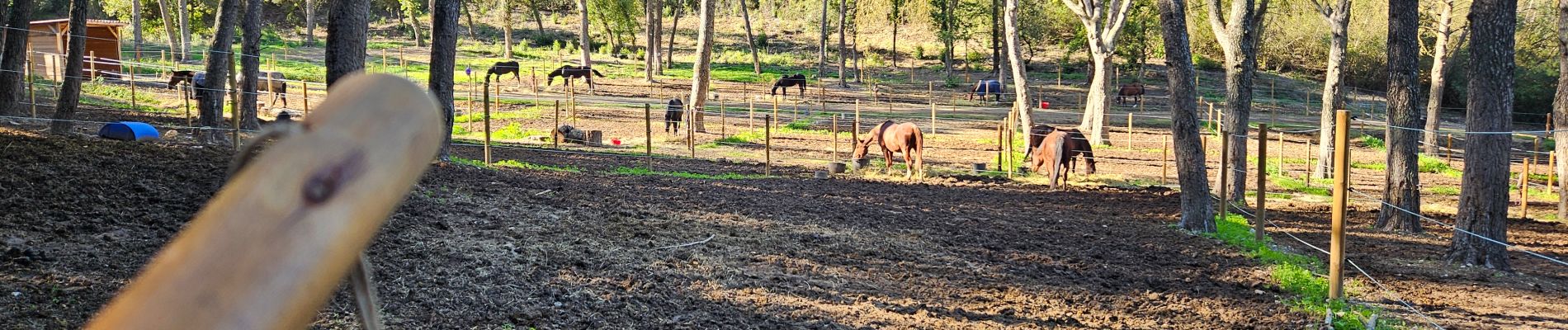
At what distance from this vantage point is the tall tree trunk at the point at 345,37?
1154 centimetres

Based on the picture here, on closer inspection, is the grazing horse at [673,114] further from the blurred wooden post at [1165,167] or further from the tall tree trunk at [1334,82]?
the tall tree trunk at [1334,82]

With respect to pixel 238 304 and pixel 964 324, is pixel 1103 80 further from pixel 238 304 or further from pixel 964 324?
pixel 238 304

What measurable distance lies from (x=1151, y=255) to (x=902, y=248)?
8.03ft

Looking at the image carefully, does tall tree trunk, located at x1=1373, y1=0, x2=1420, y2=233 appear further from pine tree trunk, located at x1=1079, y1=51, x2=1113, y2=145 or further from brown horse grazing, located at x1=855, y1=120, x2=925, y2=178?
pine tree trunk, located at x1=1079, y1=51, x2=1113, y2=145

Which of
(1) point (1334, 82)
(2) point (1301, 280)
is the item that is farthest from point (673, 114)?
(2) point (1301, 280)

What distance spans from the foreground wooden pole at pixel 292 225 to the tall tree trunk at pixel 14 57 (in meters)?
15.6

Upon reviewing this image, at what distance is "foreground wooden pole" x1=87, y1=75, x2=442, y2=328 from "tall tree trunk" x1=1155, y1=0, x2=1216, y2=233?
12.1 m

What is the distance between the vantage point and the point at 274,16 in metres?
63.0

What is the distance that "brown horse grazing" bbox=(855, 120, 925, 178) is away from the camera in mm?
18484

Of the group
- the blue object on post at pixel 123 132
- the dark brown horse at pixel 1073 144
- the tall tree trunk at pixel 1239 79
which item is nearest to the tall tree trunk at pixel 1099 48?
the dark brown horse at pixel 1073 144

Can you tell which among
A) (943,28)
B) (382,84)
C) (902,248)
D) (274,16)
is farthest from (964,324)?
(274,16)

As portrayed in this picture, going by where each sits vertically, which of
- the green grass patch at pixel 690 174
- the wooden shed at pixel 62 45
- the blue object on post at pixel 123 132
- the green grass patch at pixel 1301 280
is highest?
the wooden shed at pixel 62 45

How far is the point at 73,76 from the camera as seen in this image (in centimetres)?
1300

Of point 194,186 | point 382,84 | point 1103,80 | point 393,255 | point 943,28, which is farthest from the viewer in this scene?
point 943,28
